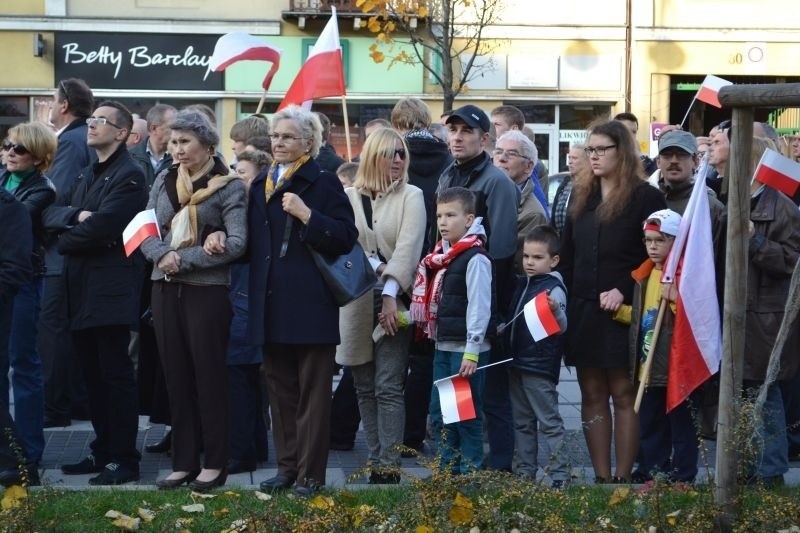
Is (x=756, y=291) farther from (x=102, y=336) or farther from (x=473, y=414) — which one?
(x=102, y=336)

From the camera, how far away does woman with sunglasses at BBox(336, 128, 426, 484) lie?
713 centimetres

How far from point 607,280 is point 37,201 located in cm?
327

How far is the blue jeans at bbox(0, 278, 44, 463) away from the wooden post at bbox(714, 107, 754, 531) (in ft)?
12.7

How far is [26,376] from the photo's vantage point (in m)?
7.27

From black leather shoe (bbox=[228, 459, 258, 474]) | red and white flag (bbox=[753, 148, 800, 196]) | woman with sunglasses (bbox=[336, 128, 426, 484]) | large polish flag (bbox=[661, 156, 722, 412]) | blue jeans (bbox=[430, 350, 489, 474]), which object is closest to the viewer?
red and white flag (bbox=[753, 148, 800, 196])

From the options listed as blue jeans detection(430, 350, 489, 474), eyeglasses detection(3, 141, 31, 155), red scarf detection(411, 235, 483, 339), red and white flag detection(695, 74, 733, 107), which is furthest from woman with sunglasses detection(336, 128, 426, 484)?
eyeglasses detection(3, 141, 31, 155)

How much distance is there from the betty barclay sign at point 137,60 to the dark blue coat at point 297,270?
19104 millimetres

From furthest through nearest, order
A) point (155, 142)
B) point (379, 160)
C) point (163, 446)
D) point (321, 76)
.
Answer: point (321, 76) → point (155, 142) → point (163, 446) → point (379, 160)

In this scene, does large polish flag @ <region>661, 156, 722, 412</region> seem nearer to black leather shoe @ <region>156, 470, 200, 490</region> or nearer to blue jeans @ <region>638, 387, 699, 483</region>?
blue jeans @ <region>638, 387, 699, 483</region>

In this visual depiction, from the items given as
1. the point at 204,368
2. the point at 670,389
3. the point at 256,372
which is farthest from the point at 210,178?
the point at 670,389

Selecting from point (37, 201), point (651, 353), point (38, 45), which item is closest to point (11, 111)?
point (38, 45)

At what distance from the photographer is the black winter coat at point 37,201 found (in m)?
7.29

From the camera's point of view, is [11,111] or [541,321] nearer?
[541,321]

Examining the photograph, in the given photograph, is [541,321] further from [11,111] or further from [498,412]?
[11,111]
